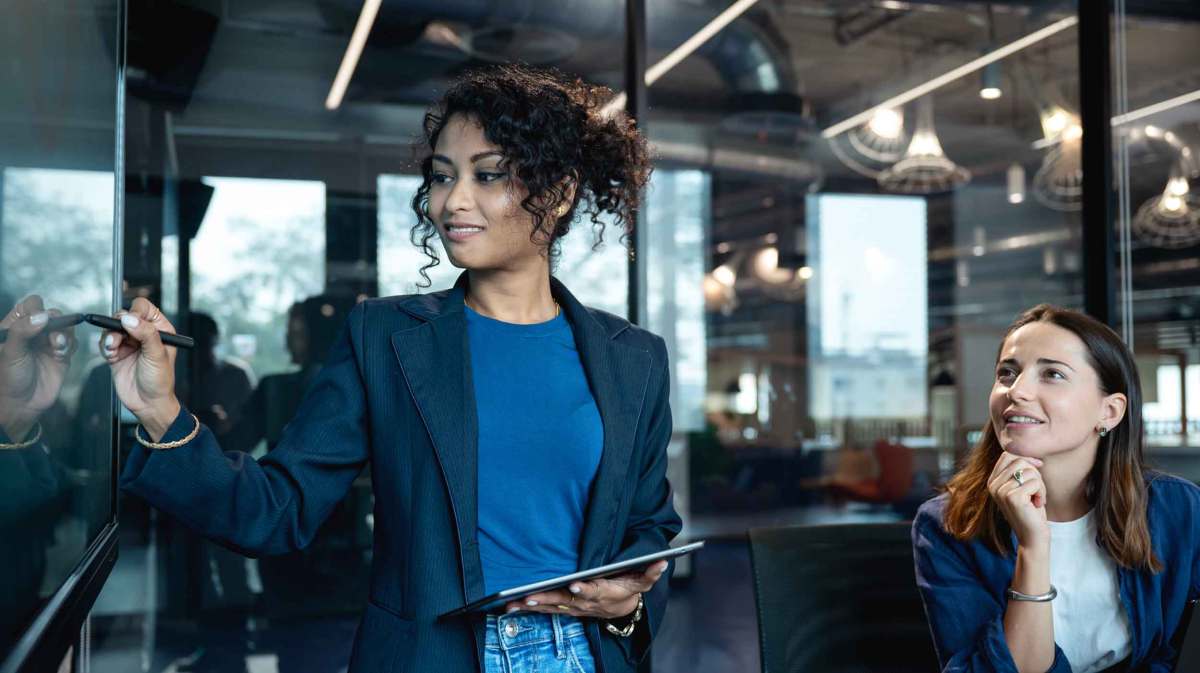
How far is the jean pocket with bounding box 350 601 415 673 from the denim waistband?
0.12m

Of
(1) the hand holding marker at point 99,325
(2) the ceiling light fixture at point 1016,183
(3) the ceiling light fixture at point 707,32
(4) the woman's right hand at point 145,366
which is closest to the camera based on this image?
(1) the hand holding marker at point 99,325

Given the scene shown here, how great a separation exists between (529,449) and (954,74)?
5740 millimetres

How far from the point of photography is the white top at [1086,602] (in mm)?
1979

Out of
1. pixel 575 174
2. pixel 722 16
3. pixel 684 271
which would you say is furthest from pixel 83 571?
pixel 684 271

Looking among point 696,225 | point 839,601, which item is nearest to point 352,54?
point 696,225

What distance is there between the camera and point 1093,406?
2088mm

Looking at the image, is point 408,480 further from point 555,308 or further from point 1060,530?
point 1060,530

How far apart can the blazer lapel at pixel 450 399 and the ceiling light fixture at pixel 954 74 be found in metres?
4.84

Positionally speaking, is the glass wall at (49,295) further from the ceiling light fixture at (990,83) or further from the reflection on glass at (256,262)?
the ceiling light fixture at (990,83)

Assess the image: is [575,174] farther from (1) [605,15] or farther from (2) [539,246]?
(1) [605,15]

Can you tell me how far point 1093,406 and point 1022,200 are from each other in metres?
5.43

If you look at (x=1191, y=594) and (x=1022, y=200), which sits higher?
(x=1022, y=200)

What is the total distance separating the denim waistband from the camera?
150cm

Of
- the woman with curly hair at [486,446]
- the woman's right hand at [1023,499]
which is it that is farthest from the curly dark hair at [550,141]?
the woman's right hand at [1023,499]
